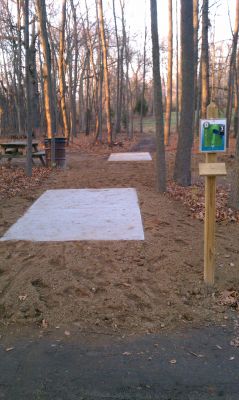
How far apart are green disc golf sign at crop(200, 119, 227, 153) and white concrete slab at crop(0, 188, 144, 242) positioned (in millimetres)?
2035

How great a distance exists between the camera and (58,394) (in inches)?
111

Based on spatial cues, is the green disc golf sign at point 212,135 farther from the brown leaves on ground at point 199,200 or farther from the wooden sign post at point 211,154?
the brown leaves on ground at point 199,200

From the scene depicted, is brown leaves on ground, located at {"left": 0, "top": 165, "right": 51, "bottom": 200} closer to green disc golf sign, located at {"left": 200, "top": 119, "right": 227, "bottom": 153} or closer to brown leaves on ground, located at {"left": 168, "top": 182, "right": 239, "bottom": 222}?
brown leaves on ground, located at {"left": 168, "top": 182, "right": 239, "bottom": 222}

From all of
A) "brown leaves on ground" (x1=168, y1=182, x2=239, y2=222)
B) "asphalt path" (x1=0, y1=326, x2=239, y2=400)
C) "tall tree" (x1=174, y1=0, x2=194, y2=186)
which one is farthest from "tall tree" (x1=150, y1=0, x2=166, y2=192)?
"asphalt path" (x1=0, y1=326, x2=239, y2=400)

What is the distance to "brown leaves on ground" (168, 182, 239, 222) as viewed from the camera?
7.01 m

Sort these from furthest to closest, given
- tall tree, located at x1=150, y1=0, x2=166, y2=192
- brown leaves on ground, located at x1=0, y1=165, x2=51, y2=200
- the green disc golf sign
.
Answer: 1. brown leaves on ground, located at x1=0, y1=165, x2=51, y2=200
2. tall tree, located at x1=150, y1=0, x2=166, y2=192
3. the green disc golf sign

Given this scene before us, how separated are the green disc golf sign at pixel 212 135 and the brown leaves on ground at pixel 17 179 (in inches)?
213

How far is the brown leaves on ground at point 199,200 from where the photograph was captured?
7.01 metres

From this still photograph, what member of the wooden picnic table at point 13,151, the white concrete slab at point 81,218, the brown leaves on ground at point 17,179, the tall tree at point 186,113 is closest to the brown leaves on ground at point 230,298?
the white concrete slab at point 81,218

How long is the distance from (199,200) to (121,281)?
4164 mm

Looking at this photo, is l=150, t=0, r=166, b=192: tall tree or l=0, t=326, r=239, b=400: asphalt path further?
l=150, t=0, r=166, b=192: tall tree

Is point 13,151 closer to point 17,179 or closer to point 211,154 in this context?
point 17,179

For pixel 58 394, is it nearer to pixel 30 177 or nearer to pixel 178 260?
pixel 178 260

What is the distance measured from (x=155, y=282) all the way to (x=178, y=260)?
649 mm
